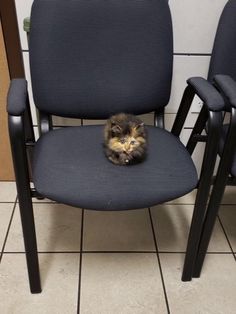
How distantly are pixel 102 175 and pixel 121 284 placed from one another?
1.62 ft

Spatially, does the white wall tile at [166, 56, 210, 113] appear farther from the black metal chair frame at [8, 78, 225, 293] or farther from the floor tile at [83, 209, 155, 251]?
the floor tile at [83, 209, 155, 251]

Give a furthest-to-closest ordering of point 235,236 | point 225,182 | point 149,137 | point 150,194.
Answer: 1. point 235,236
2. point 149,137
3. point 225,182
4. point 150,194

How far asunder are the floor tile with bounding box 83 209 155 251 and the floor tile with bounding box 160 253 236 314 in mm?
125

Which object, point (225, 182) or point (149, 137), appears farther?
point (149, 137)

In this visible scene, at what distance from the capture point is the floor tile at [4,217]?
4.63 ft

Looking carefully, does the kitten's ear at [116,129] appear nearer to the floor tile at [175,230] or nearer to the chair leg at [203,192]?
the chair leg at [203,192]

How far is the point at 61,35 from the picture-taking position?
1.13 m

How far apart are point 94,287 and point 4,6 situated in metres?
1.11

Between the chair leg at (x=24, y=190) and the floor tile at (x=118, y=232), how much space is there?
0.96 feet

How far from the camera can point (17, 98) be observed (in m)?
0.92

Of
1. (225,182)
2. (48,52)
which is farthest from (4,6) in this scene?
(225,182)

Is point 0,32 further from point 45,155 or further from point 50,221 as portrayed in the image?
point 50,221

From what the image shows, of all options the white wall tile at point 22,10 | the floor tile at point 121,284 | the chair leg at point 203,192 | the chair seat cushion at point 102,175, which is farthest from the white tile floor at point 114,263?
the white wall tile at point 22,10

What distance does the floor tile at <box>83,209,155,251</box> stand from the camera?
4.52 ft
